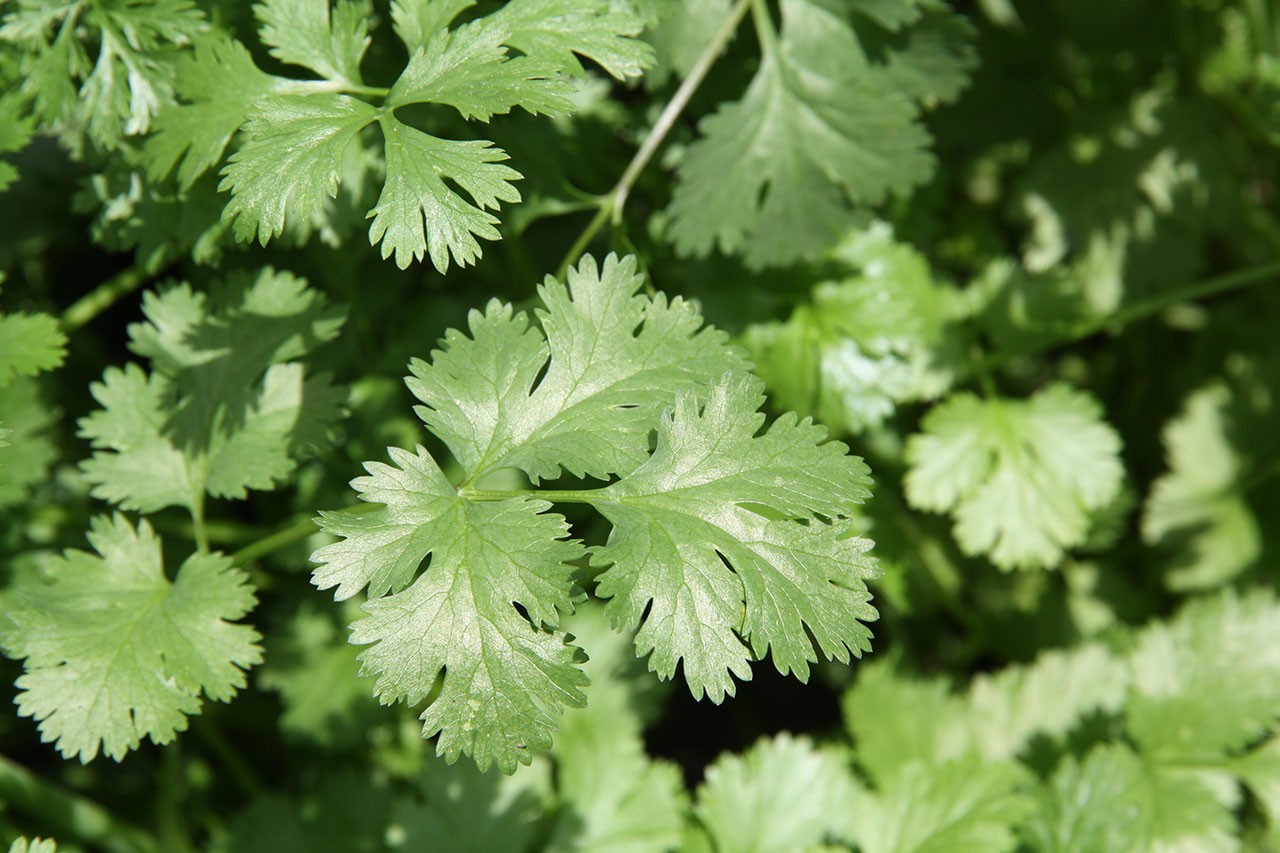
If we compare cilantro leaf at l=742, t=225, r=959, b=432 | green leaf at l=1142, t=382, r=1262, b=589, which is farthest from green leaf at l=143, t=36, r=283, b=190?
green leaf at l=1142, t=382, r=1262, b=589

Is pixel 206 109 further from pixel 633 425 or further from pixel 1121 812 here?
pixel 1121 812

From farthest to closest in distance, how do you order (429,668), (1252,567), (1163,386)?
(1163,386), (1252,567), (429,668)

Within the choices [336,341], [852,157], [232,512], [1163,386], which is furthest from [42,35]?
[1163,386]

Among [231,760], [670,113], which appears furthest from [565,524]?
[231,760]

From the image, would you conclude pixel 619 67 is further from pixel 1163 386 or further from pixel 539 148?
pixel 1163 386

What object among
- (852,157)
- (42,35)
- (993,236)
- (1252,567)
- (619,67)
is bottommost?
(1252,567)

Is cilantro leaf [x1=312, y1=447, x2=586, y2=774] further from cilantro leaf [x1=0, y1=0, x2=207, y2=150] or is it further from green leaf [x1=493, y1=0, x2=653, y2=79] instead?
cilantro leaf [x1=0, y1=0, x2=207, y2=150]

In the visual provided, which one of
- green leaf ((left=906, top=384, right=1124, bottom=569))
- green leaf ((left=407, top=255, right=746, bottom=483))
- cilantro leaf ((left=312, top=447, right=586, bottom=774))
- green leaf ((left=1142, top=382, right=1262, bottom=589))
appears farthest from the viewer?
green leaf ((left=1142, top=382, right=1262, bottom=589))

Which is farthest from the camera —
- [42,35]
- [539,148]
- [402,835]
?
[402,835]
